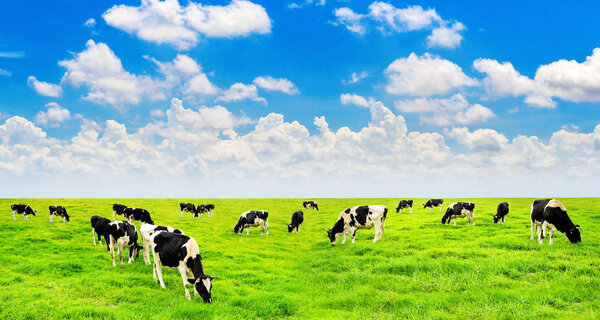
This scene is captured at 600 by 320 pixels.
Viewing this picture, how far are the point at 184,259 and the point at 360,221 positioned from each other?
12.5 meters

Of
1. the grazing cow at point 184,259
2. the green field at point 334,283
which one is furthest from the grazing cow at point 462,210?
the grazing cow at point 184,259

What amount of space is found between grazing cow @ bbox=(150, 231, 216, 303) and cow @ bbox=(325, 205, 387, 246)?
11.5m

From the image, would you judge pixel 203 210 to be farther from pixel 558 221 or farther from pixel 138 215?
pixel 558 221

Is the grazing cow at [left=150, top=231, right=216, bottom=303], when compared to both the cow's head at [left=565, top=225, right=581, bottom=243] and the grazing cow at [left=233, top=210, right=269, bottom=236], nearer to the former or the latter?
the grazing cow at [left=233, top=210, right=269, bottom=236]

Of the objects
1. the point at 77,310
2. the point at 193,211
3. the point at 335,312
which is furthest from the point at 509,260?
the point at 193,211

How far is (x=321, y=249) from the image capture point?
2058cm

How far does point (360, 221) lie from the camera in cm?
2112

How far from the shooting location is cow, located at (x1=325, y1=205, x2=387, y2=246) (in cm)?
2095

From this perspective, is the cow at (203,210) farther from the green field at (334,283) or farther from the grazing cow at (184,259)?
the grazing cow at (184,259)

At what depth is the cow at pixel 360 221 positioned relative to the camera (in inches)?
825

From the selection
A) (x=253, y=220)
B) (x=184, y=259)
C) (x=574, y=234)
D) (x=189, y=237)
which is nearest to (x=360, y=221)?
(x=253, y=220)

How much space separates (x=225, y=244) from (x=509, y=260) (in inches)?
588

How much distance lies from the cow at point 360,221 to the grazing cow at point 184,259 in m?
11.5

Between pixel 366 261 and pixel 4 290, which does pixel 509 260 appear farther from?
pixel 4 290
